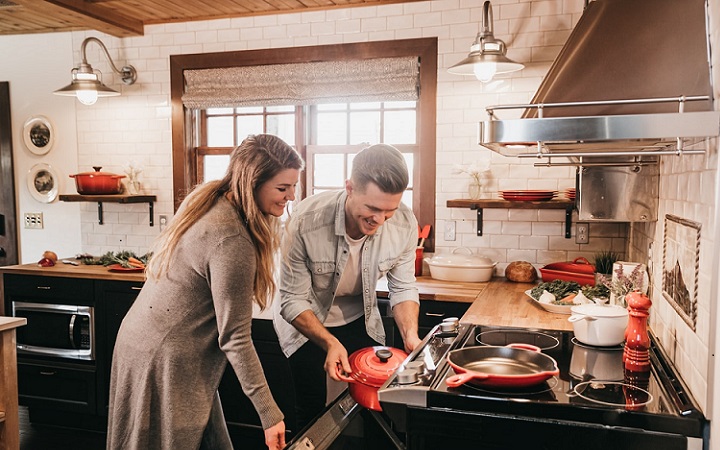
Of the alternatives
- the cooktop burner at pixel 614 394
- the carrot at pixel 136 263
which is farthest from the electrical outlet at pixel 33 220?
the cooktop burner at pixel 614 394

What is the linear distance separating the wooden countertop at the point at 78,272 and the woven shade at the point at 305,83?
1.36 metres

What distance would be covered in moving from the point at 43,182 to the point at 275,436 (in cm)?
401

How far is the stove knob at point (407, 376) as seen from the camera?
1.65m

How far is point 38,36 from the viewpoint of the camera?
489cm

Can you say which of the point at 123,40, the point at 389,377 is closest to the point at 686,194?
the point at 389,377

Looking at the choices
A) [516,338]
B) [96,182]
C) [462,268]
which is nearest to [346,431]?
[516,338]

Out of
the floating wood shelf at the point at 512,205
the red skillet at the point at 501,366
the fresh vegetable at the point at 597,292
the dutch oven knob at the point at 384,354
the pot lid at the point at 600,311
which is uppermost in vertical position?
the floating wood shelf at the point at 512,205

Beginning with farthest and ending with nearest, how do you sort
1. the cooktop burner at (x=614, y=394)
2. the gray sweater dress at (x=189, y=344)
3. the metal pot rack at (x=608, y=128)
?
the gray sweater dress at (x=189, y=344) < the cooktop burner at (x=614, y=394) < the metal pot rack at (x=608, y=128)

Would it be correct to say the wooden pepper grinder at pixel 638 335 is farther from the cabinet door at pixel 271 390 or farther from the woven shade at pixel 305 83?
the woven shade at pixel 305 83

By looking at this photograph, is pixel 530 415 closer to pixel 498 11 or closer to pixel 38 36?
pixel 498 11

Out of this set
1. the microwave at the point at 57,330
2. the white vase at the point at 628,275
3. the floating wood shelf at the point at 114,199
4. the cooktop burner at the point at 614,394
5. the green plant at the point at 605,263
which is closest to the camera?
the cooktop burner at the point at 614,394

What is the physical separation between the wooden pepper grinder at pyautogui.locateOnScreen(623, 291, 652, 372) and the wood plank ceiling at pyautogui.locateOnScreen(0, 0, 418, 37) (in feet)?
9.49

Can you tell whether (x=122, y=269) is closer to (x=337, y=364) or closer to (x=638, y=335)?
(x=337, y=364)

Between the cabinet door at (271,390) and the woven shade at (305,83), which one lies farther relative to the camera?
the woven shade at (305,83)
